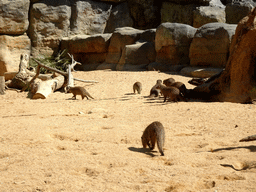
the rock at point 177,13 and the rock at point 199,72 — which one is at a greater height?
the rock at point 177,13

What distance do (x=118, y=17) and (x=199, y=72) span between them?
7987 mm

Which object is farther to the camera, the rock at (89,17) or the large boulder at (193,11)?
the rock at (89,17)

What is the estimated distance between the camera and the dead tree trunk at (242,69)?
7367mm

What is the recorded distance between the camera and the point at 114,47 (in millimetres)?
15445

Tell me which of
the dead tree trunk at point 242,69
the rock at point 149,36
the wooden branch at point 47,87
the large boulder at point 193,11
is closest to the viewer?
the dead tree trunk at point 242,69

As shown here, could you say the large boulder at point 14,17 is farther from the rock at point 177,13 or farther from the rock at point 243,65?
the rock at point 243,65

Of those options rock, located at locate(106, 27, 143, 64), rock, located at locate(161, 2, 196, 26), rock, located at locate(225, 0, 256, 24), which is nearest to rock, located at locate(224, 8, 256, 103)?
rock, located at locate(106, 27, 143, 64)

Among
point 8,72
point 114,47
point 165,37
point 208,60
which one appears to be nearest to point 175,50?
point 165,37

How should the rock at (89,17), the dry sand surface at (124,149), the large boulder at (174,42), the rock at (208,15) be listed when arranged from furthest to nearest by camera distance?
the rock at (89,17)
the rock at (208,15)
the large boulder at (174,42)
the dry sand surface at (124,149)

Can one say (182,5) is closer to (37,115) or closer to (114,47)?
(114,47)

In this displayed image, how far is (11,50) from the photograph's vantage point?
15227mm

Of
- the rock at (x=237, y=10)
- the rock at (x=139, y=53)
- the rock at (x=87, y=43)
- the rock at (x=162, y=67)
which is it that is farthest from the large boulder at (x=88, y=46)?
the rock at (x=237, y=10)

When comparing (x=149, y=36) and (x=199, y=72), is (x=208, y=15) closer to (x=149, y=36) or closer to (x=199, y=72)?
(x=149, y=36)

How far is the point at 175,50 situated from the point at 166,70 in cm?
99
